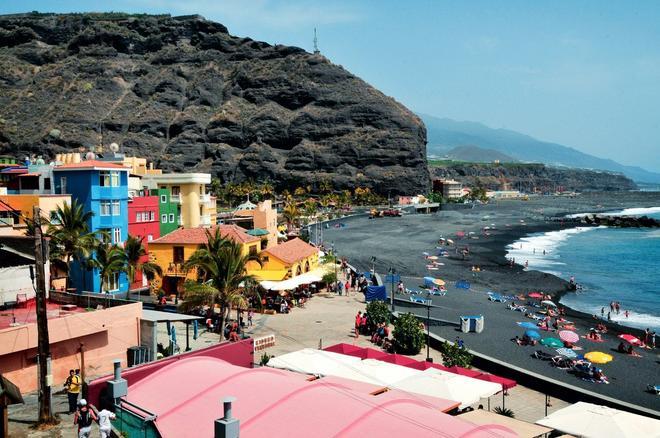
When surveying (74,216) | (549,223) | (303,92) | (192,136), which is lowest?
(549,223)

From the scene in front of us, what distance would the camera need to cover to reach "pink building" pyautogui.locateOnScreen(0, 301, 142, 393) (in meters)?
17.1

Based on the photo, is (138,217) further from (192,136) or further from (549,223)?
(192,136)

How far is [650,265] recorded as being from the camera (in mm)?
66000

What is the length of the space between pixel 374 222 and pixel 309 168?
56041 mm

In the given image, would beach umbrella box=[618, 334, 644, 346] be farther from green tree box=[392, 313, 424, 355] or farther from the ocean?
green tree box=[392, 313, 424, 355]

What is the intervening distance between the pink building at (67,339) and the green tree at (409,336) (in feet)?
36.2

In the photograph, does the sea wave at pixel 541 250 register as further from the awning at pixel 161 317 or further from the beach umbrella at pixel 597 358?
the awning at pixel 161 317

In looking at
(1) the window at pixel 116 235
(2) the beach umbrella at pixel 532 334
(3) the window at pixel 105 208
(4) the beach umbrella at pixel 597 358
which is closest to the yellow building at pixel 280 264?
(1) the window at pixel 116 235

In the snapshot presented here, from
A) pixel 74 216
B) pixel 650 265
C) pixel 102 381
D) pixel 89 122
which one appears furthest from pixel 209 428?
pixel 89 122

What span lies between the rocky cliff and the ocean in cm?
7931

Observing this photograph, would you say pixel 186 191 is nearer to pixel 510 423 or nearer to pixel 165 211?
pixel 165 211

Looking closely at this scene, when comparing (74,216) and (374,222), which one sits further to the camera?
(374,222)

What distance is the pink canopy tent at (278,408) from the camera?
11.1 metres

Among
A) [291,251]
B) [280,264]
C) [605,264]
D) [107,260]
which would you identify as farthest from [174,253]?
[605,264]
